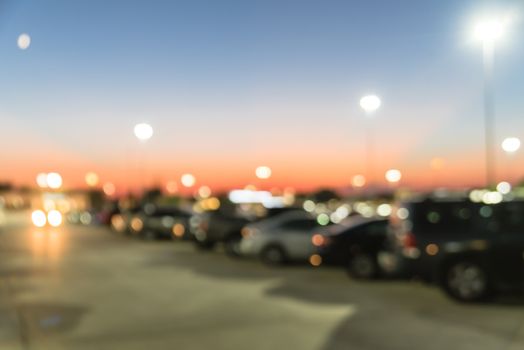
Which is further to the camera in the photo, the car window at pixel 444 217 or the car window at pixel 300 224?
the car window at pixel 300 224

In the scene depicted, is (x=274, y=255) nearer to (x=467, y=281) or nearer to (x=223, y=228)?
(x=223, y=228)

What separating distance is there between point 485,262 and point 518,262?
1.71ft

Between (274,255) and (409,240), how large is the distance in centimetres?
631

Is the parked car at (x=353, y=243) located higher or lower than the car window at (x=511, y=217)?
lower

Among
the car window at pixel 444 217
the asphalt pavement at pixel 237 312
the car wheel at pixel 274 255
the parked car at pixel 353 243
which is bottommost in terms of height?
the asphalt pavement at pixel 237 312

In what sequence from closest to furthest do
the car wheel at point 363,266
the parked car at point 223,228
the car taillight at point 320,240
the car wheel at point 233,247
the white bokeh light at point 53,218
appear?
the car wheel at point 363,266
the car taillight at point 320,240
the car wheel at point 233,247
the parked car at point 223,228
the white bokeh light at point 53,218

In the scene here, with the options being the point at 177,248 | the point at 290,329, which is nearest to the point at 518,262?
the point at 290,329

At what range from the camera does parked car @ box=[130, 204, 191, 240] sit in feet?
101

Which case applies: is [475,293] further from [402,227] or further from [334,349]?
[334,349]

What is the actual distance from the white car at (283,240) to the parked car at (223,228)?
2.84 meters

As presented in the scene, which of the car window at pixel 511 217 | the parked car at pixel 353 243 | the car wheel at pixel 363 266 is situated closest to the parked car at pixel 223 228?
the parked car at pixel 353 243

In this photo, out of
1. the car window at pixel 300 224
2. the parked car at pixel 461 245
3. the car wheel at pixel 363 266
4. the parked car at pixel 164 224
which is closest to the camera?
the parked car at pixel 461 245

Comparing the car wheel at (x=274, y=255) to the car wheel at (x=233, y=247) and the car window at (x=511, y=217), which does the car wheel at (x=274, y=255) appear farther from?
the car window at (x=511, y=217)

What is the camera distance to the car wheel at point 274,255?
59.4ft
